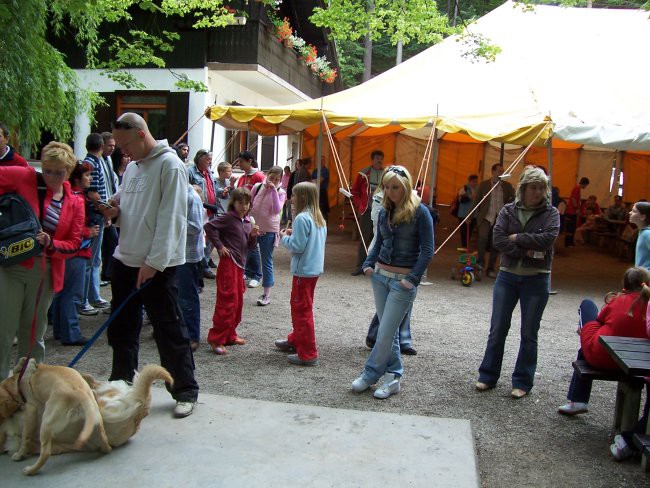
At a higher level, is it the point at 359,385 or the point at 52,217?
the point at 52,217

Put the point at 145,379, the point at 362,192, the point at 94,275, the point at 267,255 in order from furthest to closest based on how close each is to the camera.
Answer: the point at 362,192 → the point at 267,255 → the point at 94,275 → the point at 145,379

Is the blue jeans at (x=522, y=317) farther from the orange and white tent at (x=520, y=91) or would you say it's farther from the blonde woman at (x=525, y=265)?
the orange and white tent at (x=520, y=91)

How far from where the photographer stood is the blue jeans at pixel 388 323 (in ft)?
14.4

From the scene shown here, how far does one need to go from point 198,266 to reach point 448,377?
2.42 metres

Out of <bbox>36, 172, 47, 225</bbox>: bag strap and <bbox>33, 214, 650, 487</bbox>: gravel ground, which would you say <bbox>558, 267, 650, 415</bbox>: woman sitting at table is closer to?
<bbox>33, 214, 650, 487</bbox>: gravel ground

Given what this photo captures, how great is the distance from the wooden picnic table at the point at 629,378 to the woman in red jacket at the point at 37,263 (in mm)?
3525

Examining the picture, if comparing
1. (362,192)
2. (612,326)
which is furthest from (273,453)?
(362,192)

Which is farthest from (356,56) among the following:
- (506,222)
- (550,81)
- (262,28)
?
(506,222)

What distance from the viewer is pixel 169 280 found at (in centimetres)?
377

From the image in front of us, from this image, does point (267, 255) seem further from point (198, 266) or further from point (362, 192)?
point (362, 192)

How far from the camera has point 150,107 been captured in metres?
15.0

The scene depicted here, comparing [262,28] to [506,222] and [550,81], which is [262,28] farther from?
[506,222]

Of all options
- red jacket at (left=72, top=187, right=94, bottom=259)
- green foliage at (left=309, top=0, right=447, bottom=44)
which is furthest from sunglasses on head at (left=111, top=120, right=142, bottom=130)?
green foliage at (left=309, top=0, right=447, bottom=44)

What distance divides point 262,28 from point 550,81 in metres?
7.29
